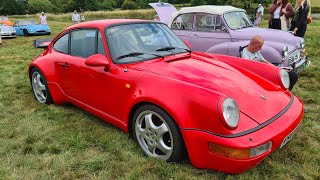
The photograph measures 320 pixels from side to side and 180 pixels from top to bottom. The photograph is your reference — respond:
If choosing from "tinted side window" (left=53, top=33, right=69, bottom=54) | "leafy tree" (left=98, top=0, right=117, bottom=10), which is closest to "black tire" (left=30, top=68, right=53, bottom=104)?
"tinted side window" (left=53, top=33, right=69, bottom=54)

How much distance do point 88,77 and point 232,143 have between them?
2.11 meters

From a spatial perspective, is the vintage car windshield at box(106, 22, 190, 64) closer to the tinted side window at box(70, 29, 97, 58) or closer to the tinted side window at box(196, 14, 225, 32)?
the tinted side window at box(70, 29, 97, 58)

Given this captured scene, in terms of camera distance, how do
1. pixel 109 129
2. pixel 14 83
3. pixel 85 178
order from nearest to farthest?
pixel 85 178
pixel 109 129
pixel 14 83

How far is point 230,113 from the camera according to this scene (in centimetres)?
269

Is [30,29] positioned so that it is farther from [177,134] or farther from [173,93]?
[177,134]

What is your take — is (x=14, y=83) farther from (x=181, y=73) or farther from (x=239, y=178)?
(x=239, y=178)

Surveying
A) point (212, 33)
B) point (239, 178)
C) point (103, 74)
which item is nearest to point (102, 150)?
point (103, 74)

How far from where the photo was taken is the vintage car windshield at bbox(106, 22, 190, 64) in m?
3.61

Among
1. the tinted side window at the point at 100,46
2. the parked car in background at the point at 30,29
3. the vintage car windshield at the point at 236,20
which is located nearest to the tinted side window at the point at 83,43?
the tinted side window at the point at 100,46

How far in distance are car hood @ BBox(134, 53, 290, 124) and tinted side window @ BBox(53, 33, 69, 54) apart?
162cm

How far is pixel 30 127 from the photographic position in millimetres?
4145

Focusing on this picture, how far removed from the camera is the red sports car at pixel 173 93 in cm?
265

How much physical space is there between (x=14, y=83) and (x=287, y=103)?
560cm

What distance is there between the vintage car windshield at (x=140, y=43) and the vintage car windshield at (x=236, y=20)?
3398 millimetres
